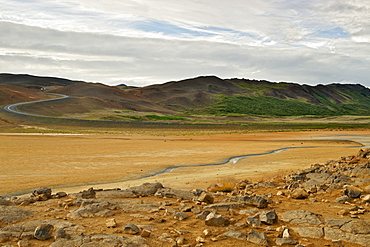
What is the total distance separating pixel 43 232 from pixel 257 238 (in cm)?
481

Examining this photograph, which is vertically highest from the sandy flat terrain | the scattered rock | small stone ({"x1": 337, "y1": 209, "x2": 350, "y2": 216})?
the scattered rock

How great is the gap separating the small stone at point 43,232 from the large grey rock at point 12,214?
1.51 meters

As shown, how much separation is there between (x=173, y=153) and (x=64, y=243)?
2578 cm

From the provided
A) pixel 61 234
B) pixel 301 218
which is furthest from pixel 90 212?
pixel 301 218

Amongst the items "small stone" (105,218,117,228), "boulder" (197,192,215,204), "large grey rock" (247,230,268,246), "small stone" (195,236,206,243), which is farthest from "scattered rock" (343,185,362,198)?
"small stone" (105,218,117,228)

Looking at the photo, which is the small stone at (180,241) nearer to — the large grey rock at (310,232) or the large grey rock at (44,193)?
the large grey rock at (310,232)

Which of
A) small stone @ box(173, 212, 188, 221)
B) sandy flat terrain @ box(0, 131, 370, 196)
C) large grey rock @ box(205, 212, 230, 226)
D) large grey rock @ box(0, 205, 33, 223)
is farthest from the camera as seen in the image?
sandy flat terrain @ box(0, 131, 370, 196)

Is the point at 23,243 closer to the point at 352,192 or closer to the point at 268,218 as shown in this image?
the point at 268,218

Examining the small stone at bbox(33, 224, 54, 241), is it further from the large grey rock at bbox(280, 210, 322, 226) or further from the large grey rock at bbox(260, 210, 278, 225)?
the large grey rock at bbox(280, 210, 322, 226)

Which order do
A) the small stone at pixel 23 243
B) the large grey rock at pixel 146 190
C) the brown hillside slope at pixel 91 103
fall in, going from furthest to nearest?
the brown hillside slope at pixel 91 103 → the large grey rock at pixel 146 190 → the small stone at pixel 23 243

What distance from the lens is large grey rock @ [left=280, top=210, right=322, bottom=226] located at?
9.34 metres

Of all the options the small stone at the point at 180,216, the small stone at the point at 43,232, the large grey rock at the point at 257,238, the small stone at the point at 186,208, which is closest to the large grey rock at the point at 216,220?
the small stone at the point at 180,216

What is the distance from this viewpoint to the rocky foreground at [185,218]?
8117 millimetres

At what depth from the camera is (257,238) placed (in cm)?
820
